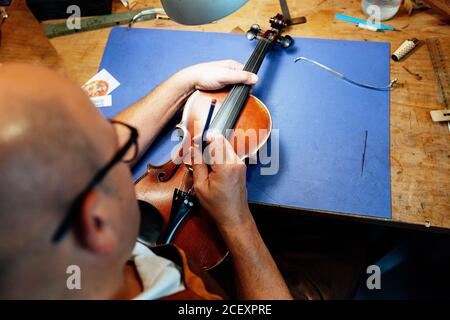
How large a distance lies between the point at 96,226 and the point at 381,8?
1568mm

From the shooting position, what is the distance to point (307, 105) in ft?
4.59

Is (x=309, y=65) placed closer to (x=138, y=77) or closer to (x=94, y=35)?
(x=138, y=77)

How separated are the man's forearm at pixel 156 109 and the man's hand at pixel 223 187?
1.05 ft

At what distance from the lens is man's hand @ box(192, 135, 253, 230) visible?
1066 millimetres

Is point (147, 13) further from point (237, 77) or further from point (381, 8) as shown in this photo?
point (381, 8)

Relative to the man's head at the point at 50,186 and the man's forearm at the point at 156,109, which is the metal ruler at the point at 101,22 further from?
the man's head at the point at 50,186

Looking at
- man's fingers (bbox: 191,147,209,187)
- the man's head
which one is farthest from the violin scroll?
the man's head

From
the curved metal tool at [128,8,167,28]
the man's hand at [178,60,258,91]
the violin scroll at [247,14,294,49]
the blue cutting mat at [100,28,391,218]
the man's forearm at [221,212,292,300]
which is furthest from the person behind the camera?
the curved metal tool at [128,8,167,28]

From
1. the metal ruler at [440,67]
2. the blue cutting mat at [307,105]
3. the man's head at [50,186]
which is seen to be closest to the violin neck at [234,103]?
the blue cutting mat at [307,105]

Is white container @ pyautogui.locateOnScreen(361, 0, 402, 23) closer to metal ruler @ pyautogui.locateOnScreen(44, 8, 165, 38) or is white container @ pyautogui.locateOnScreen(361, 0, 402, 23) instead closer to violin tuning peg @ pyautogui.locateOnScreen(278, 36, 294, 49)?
violin tuning peg @ pyautogui.locateOnScreen(278, 36, 294, 49)

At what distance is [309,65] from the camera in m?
1.49

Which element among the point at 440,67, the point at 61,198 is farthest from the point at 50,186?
the point at 440,67

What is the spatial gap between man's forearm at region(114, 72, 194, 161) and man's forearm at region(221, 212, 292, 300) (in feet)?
1.70
